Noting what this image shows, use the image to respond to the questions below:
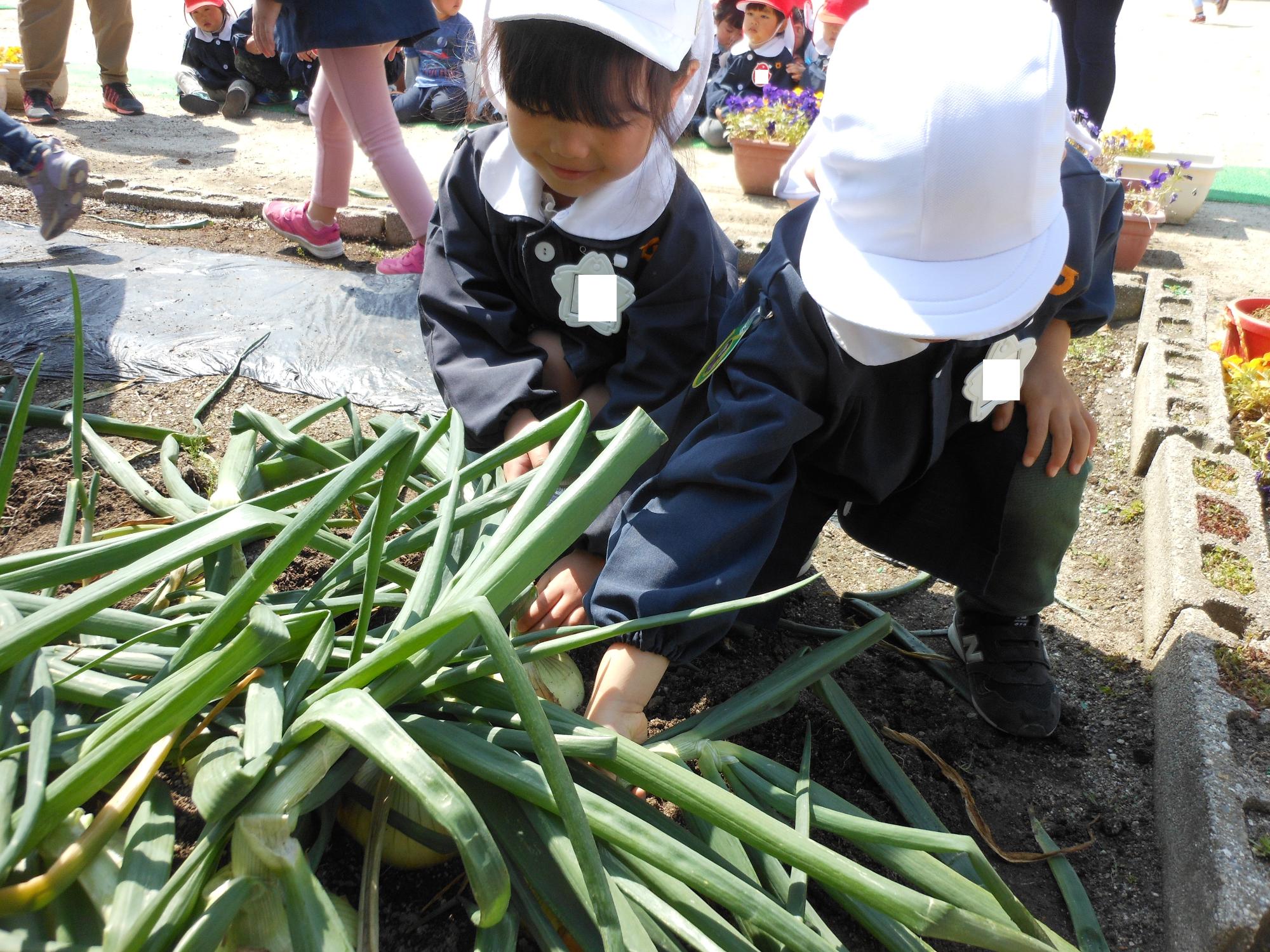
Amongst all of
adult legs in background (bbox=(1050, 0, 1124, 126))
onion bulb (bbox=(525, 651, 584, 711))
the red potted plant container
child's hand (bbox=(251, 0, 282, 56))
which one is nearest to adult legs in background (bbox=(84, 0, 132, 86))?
child's hand (bbox=(251, 0, 282, 56))

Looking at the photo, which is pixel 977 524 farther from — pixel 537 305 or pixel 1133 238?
pixel 1133 238

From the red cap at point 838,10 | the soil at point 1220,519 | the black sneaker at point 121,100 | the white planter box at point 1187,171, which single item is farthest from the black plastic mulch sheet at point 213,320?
the red cap at point 838,10

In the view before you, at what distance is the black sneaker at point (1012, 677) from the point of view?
1.37 meters

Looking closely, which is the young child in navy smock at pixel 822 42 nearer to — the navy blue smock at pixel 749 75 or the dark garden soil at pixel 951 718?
the navy blue smock at pixel 749 75

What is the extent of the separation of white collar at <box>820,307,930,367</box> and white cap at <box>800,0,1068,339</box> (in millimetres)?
114

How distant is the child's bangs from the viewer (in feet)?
4.07

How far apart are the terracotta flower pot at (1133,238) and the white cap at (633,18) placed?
2.22 m

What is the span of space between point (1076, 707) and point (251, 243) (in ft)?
9.12

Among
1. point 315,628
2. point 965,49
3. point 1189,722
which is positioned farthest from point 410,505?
point 1189,722

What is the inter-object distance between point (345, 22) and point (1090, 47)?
2529 millimetres

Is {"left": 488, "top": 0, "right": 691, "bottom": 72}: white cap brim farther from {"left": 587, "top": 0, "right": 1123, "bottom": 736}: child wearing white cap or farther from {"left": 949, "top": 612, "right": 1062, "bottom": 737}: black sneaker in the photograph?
{"left": 949, "top": 612, "right": 1062, "bottom": 737}: black sneaker

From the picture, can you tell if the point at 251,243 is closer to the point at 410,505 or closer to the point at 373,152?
the point at 373,152

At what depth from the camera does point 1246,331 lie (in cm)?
235

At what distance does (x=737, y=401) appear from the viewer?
1227 millimetres
